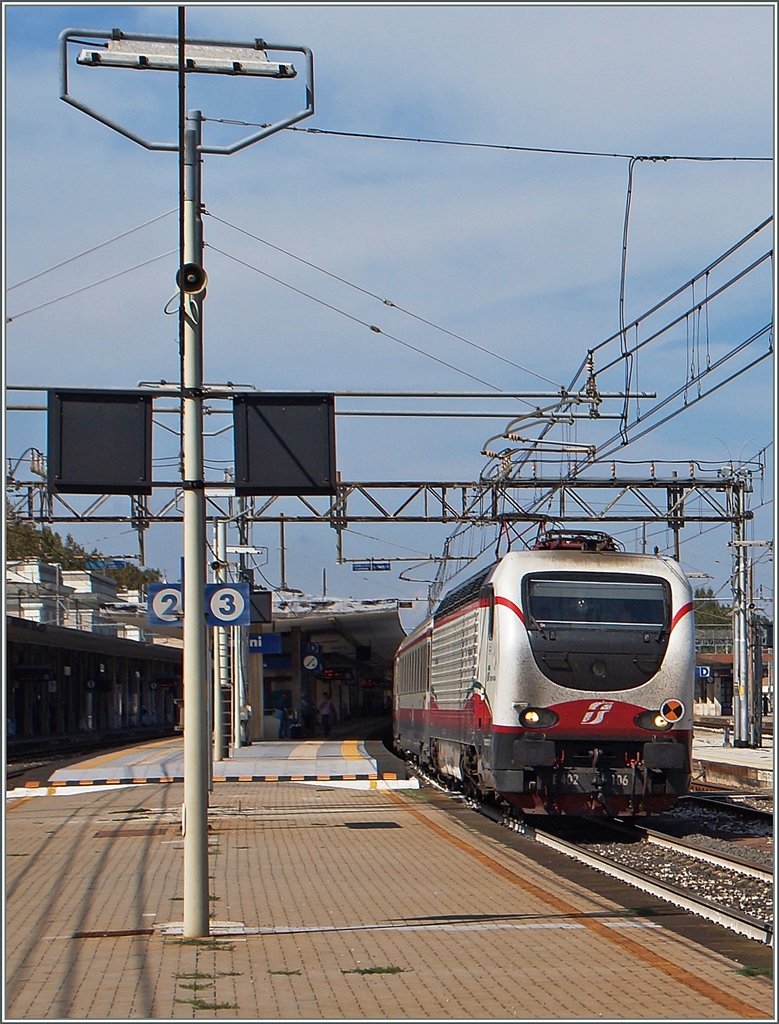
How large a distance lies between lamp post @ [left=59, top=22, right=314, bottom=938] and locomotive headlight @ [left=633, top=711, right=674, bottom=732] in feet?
22.4

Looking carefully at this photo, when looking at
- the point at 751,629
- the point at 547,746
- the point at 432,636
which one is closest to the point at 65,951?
the point at 547,746

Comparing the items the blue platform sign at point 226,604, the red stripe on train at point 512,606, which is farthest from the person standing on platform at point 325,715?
the red stripe on train at point 512,606

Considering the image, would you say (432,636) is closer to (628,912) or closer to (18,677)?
(628,912)

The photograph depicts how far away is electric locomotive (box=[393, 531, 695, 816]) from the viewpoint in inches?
563

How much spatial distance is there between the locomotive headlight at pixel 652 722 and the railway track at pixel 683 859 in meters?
1.20

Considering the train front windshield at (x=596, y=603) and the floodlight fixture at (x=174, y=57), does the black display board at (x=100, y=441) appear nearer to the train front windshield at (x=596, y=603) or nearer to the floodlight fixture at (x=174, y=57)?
the floodlight fixture at (x=174, y=57)

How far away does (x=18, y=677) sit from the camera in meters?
42.9

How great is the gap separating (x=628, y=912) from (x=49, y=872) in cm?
546

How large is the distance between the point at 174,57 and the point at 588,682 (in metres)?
8.19

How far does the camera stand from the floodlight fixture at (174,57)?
8953mm

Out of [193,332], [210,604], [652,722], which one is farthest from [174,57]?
[652,722]

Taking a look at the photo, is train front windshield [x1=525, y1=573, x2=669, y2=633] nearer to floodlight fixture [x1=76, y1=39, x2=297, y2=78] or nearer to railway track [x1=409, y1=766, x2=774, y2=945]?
railway track [x1=409, y1=766, x2=774, y2=945]

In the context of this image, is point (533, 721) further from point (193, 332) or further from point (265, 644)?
point (265, 644)

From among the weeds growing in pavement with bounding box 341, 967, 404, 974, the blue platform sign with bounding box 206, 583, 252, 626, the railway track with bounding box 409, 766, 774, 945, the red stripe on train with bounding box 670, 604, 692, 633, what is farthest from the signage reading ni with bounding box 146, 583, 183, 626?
the weeds growing in pavement with bounding box 341, 967, 404, 974
